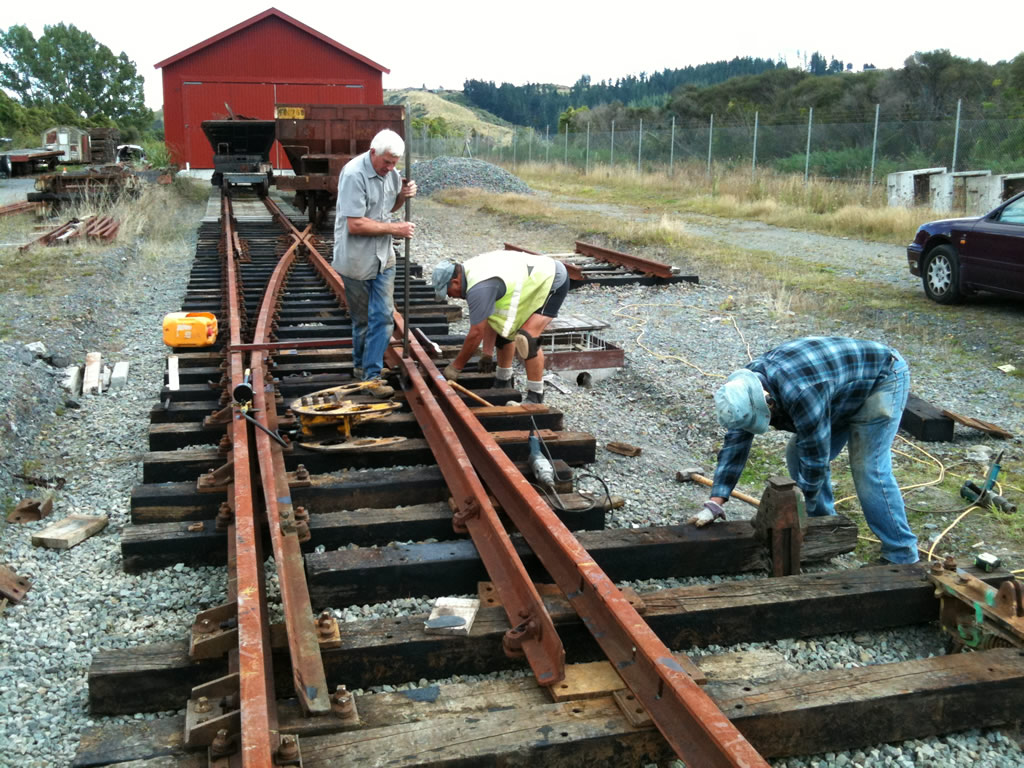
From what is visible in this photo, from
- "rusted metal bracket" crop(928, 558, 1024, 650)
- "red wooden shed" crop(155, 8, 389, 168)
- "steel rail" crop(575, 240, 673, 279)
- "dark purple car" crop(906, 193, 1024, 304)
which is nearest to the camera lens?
"rusted metal bracket" crop(928, 558, 1024, 650)

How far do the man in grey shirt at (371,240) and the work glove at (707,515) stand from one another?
7.19ft

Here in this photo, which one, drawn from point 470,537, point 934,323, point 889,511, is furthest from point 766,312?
point 470,537

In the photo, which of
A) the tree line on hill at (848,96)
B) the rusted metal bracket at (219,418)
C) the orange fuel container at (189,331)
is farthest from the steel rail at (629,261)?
the tree line on hill at (848,96)

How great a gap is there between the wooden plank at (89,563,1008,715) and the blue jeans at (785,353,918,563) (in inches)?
14.2

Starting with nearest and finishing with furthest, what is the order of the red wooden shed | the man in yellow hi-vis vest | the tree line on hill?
the man in yellow hi-vis vest < the tree line on hill < the red wooden shed

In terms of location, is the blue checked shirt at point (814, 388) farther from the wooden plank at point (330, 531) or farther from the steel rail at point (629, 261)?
the steel rail at point (629, 261)

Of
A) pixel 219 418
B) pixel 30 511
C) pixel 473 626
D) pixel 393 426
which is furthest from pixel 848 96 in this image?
pixel 473 626

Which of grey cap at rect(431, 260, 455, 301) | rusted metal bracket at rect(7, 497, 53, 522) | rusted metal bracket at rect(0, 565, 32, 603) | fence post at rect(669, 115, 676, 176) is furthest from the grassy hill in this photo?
rusted metal bracket at rect(0, 565, 32, 603)

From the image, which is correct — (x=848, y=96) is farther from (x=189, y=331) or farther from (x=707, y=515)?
(x=707, y=515)

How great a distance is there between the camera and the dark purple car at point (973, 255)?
9.86 metres

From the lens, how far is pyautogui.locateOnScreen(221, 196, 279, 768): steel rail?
2.43 m

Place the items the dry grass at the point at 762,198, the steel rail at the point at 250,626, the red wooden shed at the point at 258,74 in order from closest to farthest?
the steel rail at the point at 250,626, the dry grass at the point at 762,198, the red wooden shed at the point at 258,74

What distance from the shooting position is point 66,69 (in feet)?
283

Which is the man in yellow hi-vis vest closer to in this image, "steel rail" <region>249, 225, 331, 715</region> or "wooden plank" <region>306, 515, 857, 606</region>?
"steel rail" <region>249, 225, 331, 715</region>
